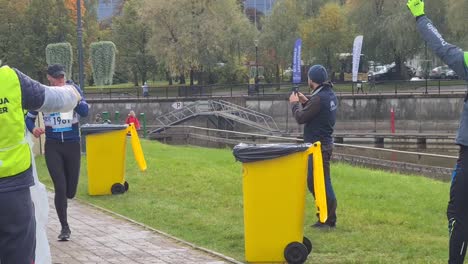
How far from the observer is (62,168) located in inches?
311

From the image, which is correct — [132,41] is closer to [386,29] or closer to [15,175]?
[386,29]

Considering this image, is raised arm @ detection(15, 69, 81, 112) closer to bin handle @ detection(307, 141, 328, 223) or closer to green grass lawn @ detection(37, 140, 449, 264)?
bin handle @ detection(307, 141, 328, 223)

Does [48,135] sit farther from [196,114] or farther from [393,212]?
[196,114]

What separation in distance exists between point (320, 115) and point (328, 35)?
46.8m

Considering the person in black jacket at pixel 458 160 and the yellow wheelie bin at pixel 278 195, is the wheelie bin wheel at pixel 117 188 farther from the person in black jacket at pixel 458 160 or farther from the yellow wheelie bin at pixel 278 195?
the person in black jacket at pixel 458 160

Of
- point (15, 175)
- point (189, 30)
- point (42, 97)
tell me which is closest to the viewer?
point (15, 175)

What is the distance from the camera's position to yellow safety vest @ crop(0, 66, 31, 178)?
372 cm

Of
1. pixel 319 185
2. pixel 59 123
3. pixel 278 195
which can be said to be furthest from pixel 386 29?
pixel 278 195

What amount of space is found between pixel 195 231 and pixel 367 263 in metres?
2.63

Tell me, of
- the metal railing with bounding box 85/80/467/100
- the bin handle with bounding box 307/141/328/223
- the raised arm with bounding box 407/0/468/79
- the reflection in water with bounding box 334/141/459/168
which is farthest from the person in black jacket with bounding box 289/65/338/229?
the metal railing with bounding box 85/80/467/100

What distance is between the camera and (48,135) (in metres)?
7.93

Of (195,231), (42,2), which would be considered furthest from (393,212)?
(42,2)

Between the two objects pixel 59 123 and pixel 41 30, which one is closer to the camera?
pixel 59 123

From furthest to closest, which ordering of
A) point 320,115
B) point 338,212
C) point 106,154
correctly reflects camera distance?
point 106,154, point 338,212, point 320,115
